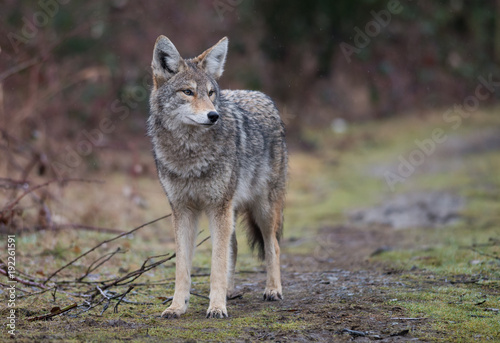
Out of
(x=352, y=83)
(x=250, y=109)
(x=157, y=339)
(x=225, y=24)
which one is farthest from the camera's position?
(x=352, y=83)

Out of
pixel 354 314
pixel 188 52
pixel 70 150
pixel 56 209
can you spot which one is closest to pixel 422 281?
pixel 354 314

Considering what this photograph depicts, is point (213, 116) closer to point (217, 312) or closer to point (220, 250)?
point (220, 250)

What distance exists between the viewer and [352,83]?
21.0 meters

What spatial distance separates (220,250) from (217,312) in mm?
516

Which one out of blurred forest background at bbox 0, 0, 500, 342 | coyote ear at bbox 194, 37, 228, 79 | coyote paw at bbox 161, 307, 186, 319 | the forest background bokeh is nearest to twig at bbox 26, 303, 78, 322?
blurred forest background at bbox 0, 0, 500, 342

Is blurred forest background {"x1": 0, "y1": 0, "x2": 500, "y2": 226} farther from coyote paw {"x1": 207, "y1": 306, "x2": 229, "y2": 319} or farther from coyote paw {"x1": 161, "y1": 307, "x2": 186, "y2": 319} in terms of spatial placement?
coyote paw {"x1": 207, "y1": 306, "x2": 229, "y2": 319}

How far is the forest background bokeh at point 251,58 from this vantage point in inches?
481

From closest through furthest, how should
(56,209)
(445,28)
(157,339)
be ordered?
(157,339) < (56,209) < (445,28)

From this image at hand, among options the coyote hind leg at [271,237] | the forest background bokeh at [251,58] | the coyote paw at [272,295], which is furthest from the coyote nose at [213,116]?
the forest background bokeh at [251,58]

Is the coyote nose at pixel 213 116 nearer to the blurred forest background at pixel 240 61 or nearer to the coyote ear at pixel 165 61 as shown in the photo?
the coyote ear at pixel 165 61

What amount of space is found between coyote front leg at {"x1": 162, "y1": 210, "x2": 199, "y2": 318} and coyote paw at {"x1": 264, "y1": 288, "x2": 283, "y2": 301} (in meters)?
0.84

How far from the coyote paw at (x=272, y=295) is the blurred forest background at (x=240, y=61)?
3938mm

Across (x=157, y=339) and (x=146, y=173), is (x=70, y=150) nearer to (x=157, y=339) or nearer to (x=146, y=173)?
(x=146, y=173)

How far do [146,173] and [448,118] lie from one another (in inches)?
436
